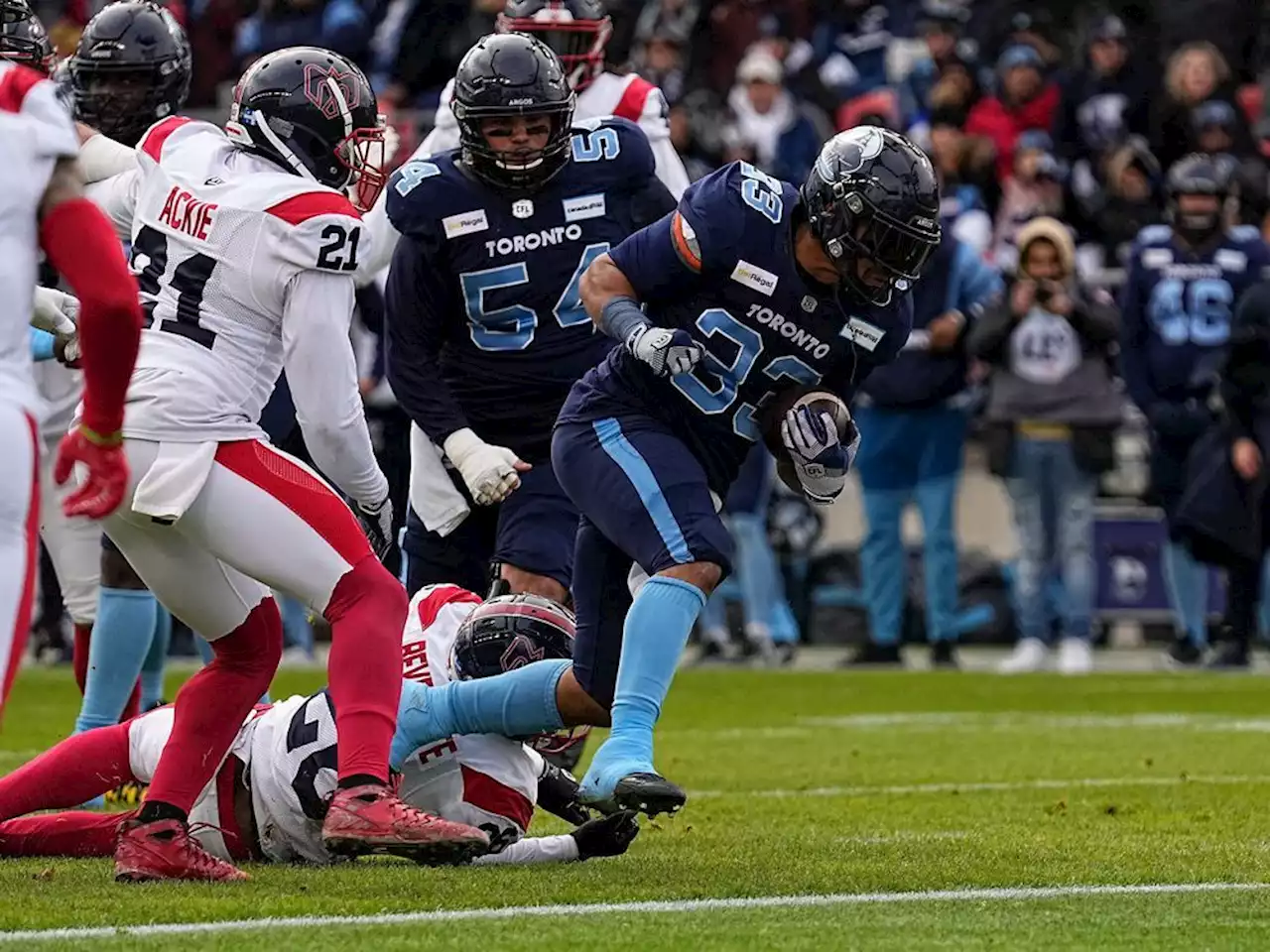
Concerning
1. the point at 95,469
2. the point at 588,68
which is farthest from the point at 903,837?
A: the point at 588,68

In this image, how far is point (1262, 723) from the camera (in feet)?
29.9

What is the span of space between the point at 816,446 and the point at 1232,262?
6892mm

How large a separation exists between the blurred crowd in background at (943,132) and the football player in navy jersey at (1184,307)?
8.2 inches

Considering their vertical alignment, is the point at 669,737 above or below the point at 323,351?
below

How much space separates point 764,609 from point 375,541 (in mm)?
7051

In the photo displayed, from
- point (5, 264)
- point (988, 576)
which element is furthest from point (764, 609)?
point (5, 264)

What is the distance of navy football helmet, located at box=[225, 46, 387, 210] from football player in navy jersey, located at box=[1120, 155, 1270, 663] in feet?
23.8

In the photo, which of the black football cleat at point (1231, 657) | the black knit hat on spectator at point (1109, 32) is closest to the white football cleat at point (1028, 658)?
the black football cleat at point (1231, 657)

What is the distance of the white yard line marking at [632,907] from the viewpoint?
14.1 ft

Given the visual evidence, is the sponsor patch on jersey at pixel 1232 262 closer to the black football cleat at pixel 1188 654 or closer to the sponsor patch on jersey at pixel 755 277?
the black football cleat at pixel 1188 654

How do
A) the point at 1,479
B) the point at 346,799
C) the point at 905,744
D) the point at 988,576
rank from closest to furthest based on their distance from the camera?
the point at 1,479 < the point at 346,799 < the point at 905,744 < the point at 988,576

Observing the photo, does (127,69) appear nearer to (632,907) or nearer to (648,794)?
(648,794)

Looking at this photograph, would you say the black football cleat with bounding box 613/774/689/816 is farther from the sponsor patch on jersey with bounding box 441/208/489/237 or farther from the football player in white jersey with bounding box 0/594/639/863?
the sponsor patch on jersey with bounding box 441/208/489/237

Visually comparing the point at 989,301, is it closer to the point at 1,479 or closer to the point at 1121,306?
the point at 1121,306
